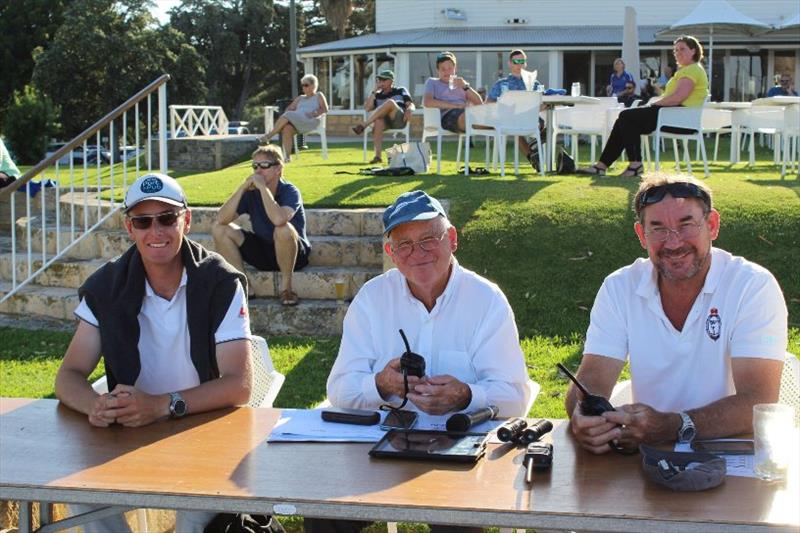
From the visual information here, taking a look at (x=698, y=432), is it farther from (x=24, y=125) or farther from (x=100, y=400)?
(x=24, y=125)

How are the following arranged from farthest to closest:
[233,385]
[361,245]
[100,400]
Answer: [361,245] → [233,385] → [100,400]

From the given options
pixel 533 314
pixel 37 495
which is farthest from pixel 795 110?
pixel 37 495

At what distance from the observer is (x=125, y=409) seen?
2.94 meters

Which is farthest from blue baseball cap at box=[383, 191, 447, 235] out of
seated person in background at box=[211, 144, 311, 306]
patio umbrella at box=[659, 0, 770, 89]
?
patio umbrella at box=[659, 0, 770, 89]

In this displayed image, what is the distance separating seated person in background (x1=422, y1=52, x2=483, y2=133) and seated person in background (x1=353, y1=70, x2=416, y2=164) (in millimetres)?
1447

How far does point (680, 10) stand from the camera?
2659cm

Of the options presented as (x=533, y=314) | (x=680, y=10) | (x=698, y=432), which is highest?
(x=680, y=10)

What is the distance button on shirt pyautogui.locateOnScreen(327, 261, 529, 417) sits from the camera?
3232 millimetres

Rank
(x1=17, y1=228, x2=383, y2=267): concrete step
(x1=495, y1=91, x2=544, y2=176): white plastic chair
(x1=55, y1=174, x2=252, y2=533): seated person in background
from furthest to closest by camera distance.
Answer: (x1=495, y1=91, x2=544, y2=176): white plastic chair, (x1=17, y1=228, x2=383, y2=267): concrete step, (x1=55, y1=174, x2=252, y2=533): seated person in background

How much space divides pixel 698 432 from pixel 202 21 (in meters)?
44.6

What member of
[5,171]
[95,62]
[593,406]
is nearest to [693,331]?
[593,406]

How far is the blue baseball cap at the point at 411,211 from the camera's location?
3271 mm

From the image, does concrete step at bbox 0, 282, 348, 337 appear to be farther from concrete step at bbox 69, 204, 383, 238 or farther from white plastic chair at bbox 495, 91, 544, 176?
white plastic chair at bbox 495, 91, 544, 176

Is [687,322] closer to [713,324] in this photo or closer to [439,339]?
[713,324]
